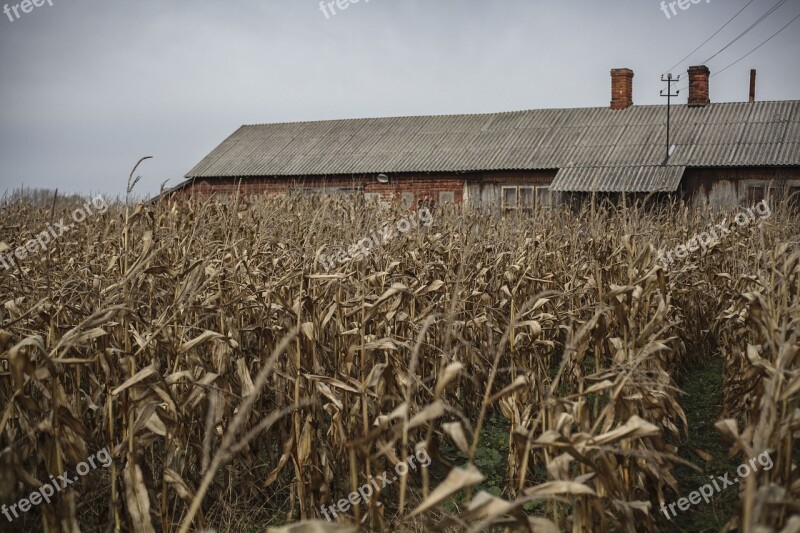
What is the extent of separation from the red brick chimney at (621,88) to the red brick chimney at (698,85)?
191 centimetres

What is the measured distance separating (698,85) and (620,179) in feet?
20.3

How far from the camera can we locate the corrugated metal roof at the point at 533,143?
62.3ft

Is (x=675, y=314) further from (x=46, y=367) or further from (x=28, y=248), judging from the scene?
(x=28, y=248)

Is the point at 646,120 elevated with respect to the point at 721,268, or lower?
elevated

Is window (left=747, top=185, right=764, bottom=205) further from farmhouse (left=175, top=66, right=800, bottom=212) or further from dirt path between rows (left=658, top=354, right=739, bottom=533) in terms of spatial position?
dirt path between rows (left=658, top=354, right=739, bottom=533)

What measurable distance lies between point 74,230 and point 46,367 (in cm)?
592

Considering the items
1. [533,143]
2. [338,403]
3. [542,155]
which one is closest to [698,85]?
[533,143]

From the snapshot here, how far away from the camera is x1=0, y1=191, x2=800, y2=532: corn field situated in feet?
8.17

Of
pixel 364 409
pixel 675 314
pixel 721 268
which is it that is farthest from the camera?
pixel 721 268

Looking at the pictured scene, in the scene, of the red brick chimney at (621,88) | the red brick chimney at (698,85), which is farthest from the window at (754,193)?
the red brick chimney at (621,88)

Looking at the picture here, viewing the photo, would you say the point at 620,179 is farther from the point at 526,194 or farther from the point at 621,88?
the point at 621,88

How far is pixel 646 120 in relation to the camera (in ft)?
70.9

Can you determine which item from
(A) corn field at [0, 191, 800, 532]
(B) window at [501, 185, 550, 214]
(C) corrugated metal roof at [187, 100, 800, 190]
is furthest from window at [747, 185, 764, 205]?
(A) corn field at [0, 191, 800, 532]

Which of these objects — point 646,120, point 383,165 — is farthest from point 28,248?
point 646,120
